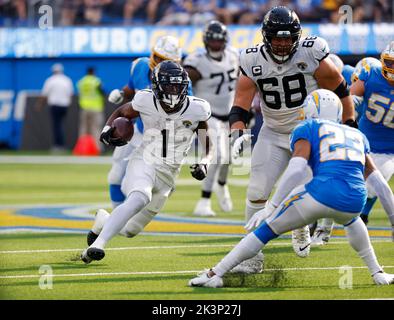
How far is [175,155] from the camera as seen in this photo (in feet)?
24.9

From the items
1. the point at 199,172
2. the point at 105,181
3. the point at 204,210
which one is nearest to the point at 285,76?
the point at 199,172

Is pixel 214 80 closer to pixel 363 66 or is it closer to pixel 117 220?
pixel 363 66

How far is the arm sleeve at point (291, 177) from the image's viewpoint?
19.8ft

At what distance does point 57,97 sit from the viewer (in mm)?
22031

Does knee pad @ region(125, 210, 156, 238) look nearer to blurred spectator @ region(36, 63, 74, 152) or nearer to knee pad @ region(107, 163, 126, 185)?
knee pad @ region(107, 163, 126, 185)

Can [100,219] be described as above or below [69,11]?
below

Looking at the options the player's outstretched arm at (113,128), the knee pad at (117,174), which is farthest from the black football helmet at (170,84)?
the knee pad at (117,174)

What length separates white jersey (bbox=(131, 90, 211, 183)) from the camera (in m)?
7.47

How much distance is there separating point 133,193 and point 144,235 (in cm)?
256

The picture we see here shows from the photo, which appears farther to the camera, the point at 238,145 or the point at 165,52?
the point at 165,52

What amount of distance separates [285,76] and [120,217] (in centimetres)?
175

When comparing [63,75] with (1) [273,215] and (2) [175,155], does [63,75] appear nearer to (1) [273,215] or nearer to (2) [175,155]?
(2) [175,155]

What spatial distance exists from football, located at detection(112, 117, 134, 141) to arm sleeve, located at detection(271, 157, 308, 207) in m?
1.67
